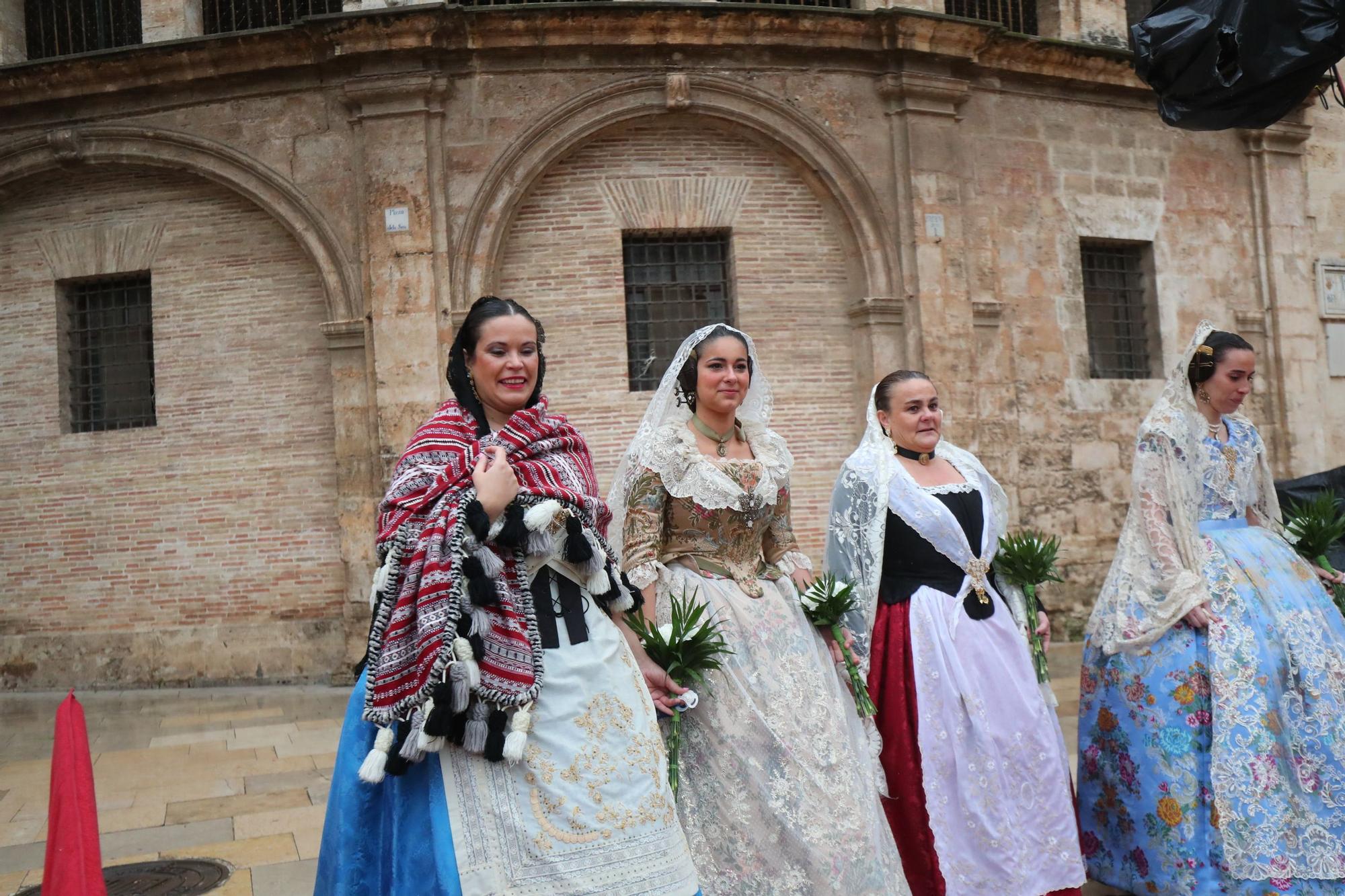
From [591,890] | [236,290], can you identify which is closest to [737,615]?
[591,890]

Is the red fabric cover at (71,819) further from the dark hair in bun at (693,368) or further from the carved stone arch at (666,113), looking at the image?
the carved stone arch at (666,113)

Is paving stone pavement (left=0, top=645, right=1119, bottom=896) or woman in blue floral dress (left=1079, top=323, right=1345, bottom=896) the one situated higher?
woman in blue floral dress (left=1079, top=323, right=1345, bottom=896)

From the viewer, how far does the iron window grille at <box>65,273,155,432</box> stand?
10.8 metres

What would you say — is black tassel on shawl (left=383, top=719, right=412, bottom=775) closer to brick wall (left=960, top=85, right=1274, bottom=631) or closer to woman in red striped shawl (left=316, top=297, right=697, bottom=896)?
woman in red striped shawl (left=316, top=297, right=697, bottom=896)

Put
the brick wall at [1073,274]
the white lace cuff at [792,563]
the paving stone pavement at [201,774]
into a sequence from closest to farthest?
the white lace cuff at [792,563], the paving stone pavement at [201,774], the brick wall at [1073,274]

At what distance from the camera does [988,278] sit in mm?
10836

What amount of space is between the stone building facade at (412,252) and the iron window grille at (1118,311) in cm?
81

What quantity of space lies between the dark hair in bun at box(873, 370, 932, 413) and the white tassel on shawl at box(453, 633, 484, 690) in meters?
2.28

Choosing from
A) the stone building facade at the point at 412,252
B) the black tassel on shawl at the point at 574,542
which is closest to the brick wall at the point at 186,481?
the stone building facade at the point at 412,252

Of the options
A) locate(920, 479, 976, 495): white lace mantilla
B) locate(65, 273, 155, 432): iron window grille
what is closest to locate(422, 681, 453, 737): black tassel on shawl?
locate(920, 479, 976, 495): white lace mantilla

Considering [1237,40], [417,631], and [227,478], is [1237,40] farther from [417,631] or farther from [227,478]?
[227,478]

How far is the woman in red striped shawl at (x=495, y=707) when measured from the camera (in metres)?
2.58

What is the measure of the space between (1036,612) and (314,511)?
754 centimetres

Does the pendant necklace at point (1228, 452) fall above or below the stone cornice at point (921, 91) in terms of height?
below
